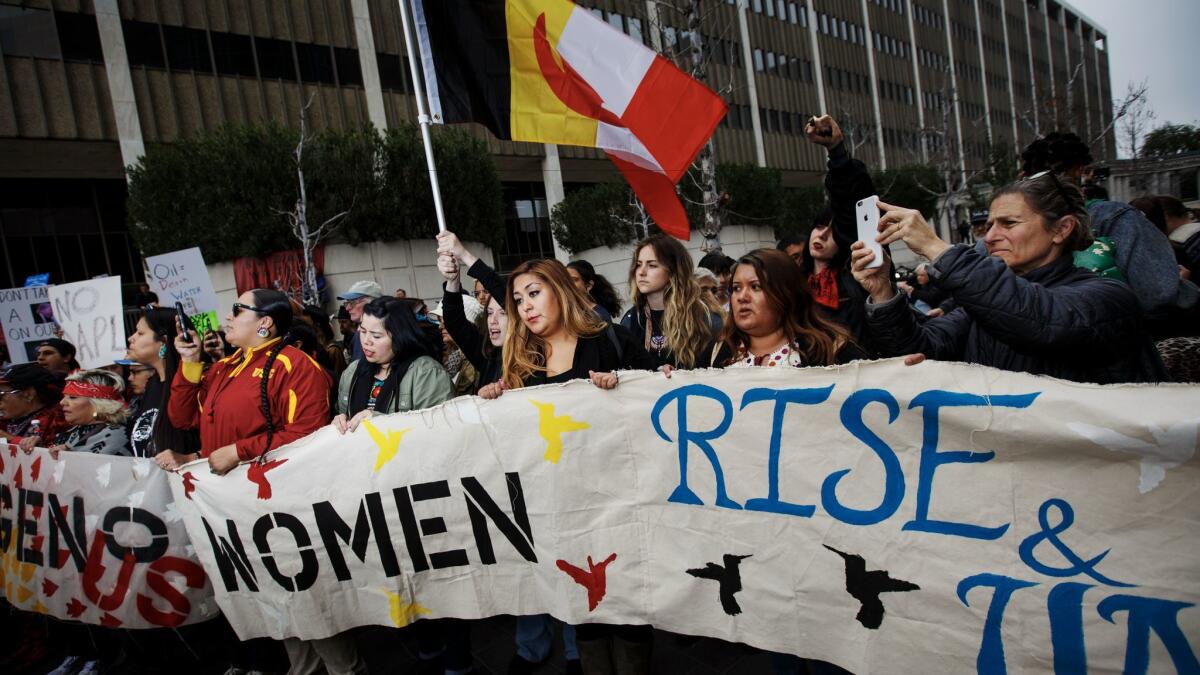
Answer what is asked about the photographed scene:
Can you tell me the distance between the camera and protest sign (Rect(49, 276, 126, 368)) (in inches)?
203

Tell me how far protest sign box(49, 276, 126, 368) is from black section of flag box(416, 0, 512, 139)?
3.42 meters

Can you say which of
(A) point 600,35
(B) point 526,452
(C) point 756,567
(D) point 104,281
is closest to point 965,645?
(C) point 756,567

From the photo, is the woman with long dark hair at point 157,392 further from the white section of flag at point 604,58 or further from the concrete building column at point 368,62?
the concrete building column at point 368,62

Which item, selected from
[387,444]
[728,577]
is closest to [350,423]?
[387,444]

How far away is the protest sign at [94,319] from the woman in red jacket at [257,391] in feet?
8.16

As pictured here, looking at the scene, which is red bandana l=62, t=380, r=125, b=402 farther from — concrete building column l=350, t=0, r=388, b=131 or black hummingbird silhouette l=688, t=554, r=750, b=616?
concrete building column l=350, t=0, r=388, b=131

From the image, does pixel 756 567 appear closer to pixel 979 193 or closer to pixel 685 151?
pixel 685 151

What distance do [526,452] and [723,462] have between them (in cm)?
78

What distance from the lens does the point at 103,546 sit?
3188 mm

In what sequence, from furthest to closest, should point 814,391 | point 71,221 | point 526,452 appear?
point 71,221
point 526,452
point 814,391

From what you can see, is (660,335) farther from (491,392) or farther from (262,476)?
(262,476)

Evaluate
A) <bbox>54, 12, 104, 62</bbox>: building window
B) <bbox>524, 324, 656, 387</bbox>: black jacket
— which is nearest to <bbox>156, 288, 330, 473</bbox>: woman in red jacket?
<bbox>524, 324, 656, 387</bbox>: black jacket

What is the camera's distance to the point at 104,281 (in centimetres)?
531

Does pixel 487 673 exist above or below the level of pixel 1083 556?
below
